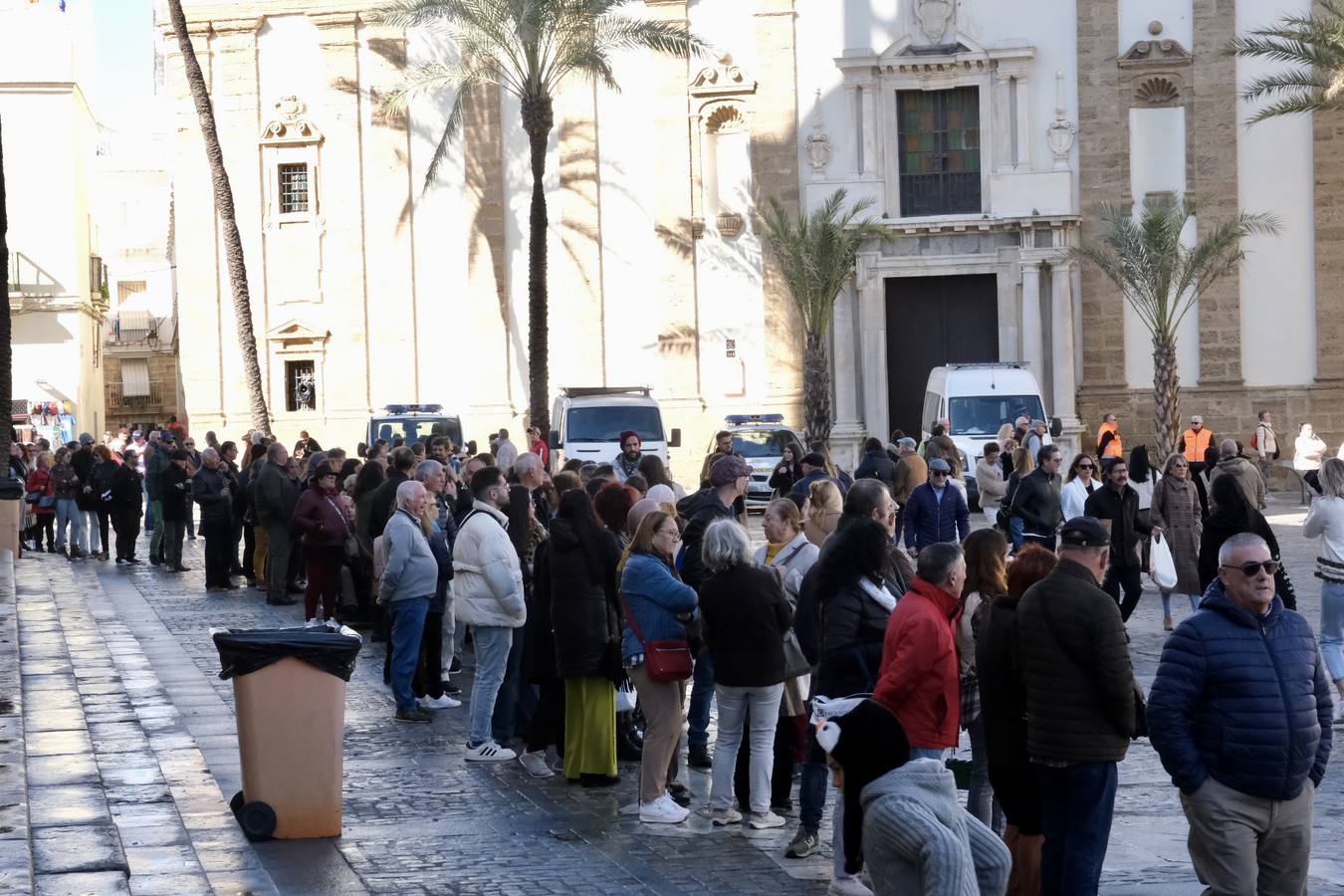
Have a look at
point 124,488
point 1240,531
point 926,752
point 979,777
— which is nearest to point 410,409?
point 124,488

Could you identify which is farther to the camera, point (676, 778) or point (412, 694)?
point (412, 694)

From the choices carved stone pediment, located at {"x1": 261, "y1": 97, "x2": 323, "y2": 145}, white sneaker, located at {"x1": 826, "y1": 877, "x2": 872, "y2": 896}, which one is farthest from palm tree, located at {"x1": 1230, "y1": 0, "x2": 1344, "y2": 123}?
white sneaker, located at {"x1": 826, "y1": 877, "x2": 872, "y2": 896}

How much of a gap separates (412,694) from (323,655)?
11.9ft

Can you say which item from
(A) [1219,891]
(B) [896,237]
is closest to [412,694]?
(A) [1219,891]

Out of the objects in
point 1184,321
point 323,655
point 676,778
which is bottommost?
point 676,778

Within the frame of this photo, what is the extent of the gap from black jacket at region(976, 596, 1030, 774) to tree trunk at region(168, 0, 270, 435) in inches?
1056

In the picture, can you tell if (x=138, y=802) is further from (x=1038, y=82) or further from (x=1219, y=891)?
(x=1038, y=82)

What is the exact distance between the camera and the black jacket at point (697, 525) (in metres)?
10.4

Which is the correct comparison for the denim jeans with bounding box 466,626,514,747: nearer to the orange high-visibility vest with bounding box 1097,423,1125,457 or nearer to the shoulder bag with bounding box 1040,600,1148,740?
the shoulder bag with bounding box 1040,600,1148,740

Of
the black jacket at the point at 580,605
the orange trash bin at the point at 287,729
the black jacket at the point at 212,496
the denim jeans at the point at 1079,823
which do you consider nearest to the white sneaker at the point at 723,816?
the black jacket at the point at 580,605

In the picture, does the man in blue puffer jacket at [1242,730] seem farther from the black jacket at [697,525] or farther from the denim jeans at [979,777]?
the black jacket at [697,525]

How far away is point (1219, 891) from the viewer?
6496 millimetres

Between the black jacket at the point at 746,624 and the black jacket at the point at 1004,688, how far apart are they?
163 cm

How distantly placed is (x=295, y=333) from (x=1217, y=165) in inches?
712
